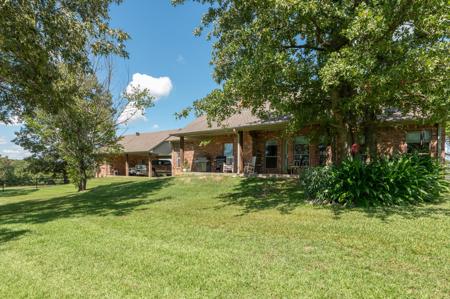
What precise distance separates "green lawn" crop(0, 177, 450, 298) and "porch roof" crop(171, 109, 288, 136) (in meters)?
6.76

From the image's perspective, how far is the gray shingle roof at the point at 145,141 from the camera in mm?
31156

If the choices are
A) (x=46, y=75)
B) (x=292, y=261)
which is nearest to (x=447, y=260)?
(x=292, y=261)

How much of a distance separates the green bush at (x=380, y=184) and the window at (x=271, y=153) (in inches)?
312

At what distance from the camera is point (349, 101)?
27.1ft

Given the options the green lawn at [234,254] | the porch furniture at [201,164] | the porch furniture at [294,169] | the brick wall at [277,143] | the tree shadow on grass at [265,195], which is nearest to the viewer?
the green lawn at [234,254]

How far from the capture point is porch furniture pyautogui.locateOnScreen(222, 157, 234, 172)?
18.5 metres

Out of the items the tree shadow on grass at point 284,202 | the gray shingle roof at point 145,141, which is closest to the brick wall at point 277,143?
the tree shadow on grass at point 284,202

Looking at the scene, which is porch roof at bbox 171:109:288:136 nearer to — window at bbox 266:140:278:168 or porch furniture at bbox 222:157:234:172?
window at bbox 266:140:278:168

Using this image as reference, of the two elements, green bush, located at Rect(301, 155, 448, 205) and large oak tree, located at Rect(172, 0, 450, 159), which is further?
green bush, located at Rect(301, 155, 448, 205)

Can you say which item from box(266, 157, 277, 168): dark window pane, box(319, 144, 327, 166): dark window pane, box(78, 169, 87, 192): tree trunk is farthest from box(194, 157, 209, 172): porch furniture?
box(319, 144, 327, 166): dark window pane

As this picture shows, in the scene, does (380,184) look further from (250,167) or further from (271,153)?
(271,153)

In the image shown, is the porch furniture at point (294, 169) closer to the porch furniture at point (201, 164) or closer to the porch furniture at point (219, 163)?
the porch furniture at point (219, 163)

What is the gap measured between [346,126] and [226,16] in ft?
18.8

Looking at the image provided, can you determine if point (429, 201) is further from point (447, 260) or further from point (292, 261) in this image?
point (292, 261)
